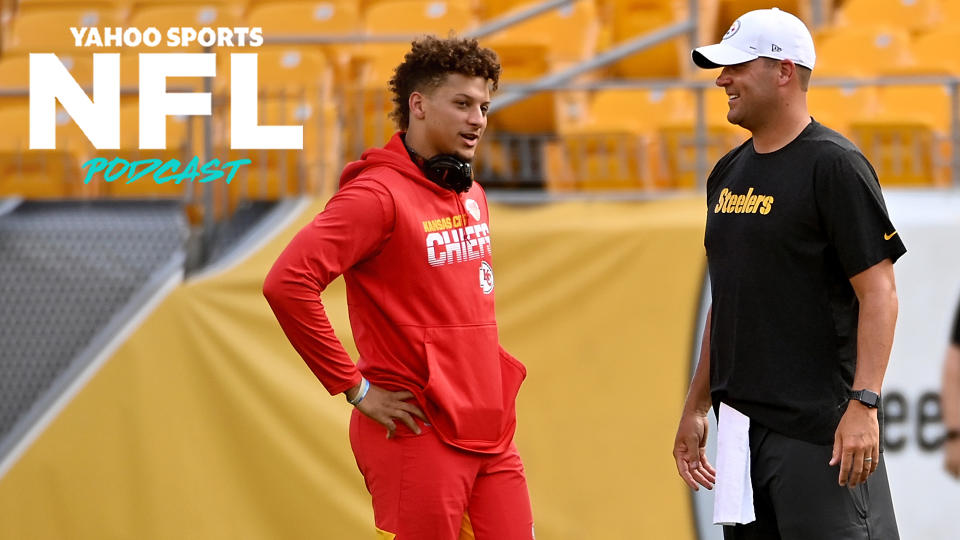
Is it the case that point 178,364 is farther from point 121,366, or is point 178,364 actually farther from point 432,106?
point 432,106

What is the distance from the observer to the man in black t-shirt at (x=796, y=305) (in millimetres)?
3143

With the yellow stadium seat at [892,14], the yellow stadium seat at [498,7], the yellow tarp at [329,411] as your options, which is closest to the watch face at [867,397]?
the yellow tarp at [329,411]

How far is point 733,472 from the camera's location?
331 centimetres

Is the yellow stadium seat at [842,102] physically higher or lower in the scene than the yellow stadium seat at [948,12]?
lower

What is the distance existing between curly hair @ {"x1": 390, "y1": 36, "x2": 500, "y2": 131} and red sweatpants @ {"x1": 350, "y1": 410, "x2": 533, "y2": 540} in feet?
2.99

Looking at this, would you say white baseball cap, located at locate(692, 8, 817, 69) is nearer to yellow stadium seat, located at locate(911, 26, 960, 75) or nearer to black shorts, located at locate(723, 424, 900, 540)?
black shorts, located at locate(723, 424, 900, 540)

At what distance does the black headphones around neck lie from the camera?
363cm

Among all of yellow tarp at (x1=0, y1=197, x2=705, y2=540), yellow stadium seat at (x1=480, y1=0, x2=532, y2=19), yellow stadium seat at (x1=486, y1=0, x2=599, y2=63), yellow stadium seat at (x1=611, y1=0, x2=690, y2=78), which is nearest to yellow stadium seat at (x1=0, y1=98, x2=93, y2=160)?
yellow tarp at (x1=0, y1=197, x2=705, y2=540)

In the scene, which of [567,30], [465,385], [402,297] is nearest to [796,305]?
[465,385]

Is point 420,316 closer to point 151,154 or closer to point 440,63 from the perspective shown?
point 440,63

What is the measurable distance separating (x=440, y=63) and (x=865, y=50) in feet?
18.0

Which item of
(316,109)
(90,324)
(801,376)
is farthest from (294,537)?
(801,376)

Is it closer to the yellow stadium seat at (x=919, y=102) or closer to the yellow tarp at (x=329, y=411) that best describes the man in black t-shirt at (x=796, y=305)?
the yellow tarp at (x=329, y=411)

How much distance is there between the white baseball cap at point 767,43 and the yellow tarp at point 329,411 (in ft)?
8.09
